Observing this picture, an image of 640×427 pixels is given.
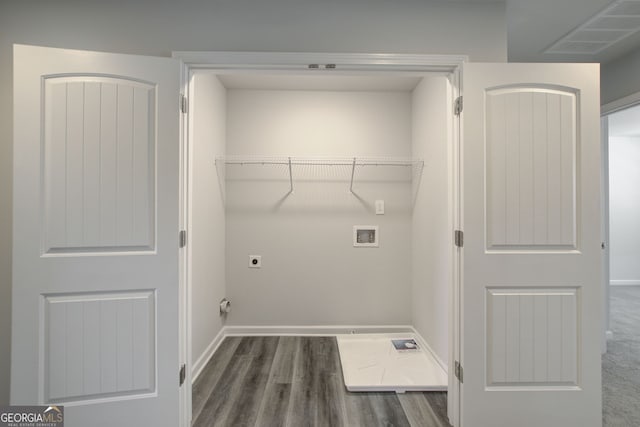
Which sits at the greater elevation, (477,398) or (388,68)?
(388,68)

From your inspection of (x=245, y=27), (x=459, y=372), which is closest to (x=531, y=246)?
(x=459, y=372)

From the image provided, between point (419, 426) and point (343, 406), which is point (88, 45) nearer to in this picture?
point (343, 406)

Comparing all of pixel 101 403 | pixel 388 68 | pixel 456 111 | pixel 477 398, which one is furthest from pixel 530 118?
pixel 101 403

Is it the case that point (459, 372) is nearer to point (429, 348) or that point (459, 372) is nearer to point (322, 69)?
point (429, 348)

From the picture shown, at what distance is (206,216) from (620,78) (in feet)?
12.1

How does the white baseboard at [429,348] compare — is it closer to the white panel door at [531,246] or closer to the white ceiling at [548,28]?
the white panel door at [531,246]

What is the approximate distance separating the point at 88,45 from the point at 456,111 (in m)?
2.13

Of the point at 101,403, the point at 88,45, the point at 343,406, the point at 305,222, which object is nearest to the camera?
the point at 101,403

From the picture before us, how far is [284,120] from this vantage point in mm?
2967

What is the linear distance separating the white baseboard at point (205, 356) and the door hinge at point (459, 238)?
207 cm

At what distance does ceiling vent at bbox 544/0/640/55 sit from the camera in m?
1.82

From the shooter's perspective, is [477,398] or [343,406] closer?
[477,398]

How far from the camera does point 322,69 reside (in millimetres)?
1702

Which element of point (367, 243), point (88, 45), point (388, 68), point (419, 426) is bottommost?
point (419, 426)
